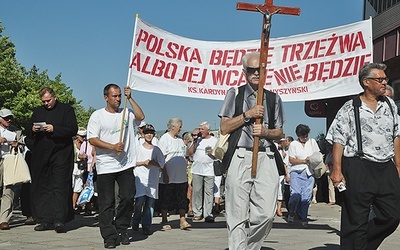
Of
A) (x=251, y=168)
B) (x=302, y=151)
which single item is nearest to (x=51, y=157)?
(x=302, y=151)

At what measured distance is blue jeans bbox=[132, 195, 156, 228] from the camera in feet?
35.8

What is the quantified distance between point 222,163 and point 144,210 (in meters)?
4.14

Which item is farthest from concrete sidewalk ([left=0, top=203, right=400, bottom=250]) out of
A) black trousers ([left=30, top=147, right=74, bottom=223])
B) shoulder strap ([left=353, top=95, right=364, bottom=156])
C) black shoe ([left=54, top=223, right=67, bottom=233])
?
shoulder strap ([left=353, top=95, right=364, bottom=156])

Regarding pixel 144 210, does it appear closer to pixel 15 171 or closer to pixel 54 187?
pixel 54 187

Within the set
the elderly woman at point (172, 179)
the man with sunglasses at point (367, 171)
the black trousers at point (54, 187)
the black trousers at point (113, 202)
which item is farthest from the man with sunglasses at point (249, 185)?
the elderly woman at point (172, 179)

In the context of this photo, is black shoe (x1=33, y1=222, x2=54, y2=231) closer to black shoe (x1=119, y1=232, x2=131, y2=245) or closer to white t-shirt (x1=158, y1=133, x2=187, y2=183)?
white t-shirt (x1=158, y1=133, x2=187, y2=183)

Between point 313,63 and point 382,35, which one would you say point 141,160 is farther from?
point 382,35

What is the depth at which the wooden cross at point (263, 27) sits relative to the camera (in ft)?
22.6

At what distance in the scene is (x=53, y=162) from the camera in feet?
36.6

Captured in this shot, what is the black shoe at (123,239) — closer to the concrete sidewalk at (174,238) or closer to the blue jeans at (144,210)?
the concrete sidewalk at (174,238)

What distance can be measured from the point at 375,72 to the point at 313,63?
12.3 feet

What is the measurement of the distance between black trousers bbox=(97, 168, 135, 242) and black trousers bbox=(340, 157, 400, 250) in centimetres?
331

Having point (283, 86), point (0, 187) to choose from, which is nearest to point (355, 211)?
point (283, 86)

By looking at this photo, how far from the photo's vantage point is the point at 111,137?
952 centimetres
